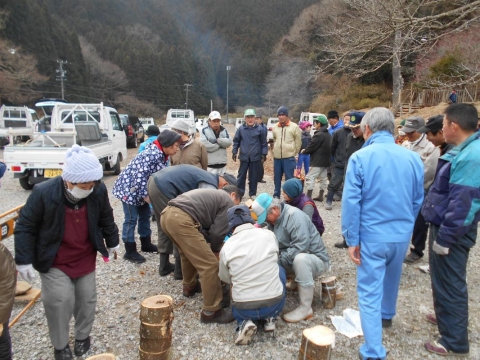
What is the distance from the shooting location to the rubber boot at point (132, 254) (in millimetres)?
4426

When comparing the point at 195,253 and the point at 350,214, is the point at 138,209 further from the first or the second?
the point at 350,214

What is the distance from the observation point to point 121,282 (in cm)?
395

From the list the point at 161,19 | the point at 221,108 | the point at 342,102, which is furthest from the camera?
the point at 161,19

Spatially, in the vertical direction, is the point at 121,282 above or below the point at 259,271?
below

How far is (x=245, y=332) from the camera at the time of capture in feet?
9.16

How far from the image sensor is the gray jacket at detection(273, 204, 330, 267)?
3.23m

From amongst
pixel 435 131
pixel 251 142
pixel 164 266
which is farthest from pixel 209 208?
pixel 251 142

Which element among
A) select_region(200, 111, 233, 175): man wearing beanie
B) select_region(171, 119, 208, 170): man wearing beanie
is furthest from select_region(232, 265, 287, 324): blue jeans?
select_region(200, 111, 233, 175): man wearing beanie

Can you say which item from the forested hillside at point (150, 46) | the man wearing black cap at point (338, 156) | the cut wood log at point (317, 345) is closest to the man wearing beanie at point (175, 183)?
the cut wood log at point (317, 345)

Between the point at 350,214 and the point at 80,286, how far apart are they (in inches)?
82.9

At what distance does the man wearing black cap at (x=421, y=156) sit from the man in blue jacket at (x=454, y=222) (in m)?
1.31

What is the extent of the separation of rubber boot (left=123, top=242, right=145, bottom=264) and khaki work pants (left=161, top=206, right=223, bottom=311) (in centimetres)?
157

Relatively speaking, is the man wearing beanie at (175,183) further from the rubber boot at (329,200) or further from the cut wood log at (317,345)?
the rubber boot at (329,200)

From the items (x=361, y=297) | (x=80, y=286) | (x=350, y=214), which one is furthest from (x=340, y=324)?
(x=80, y=286)
